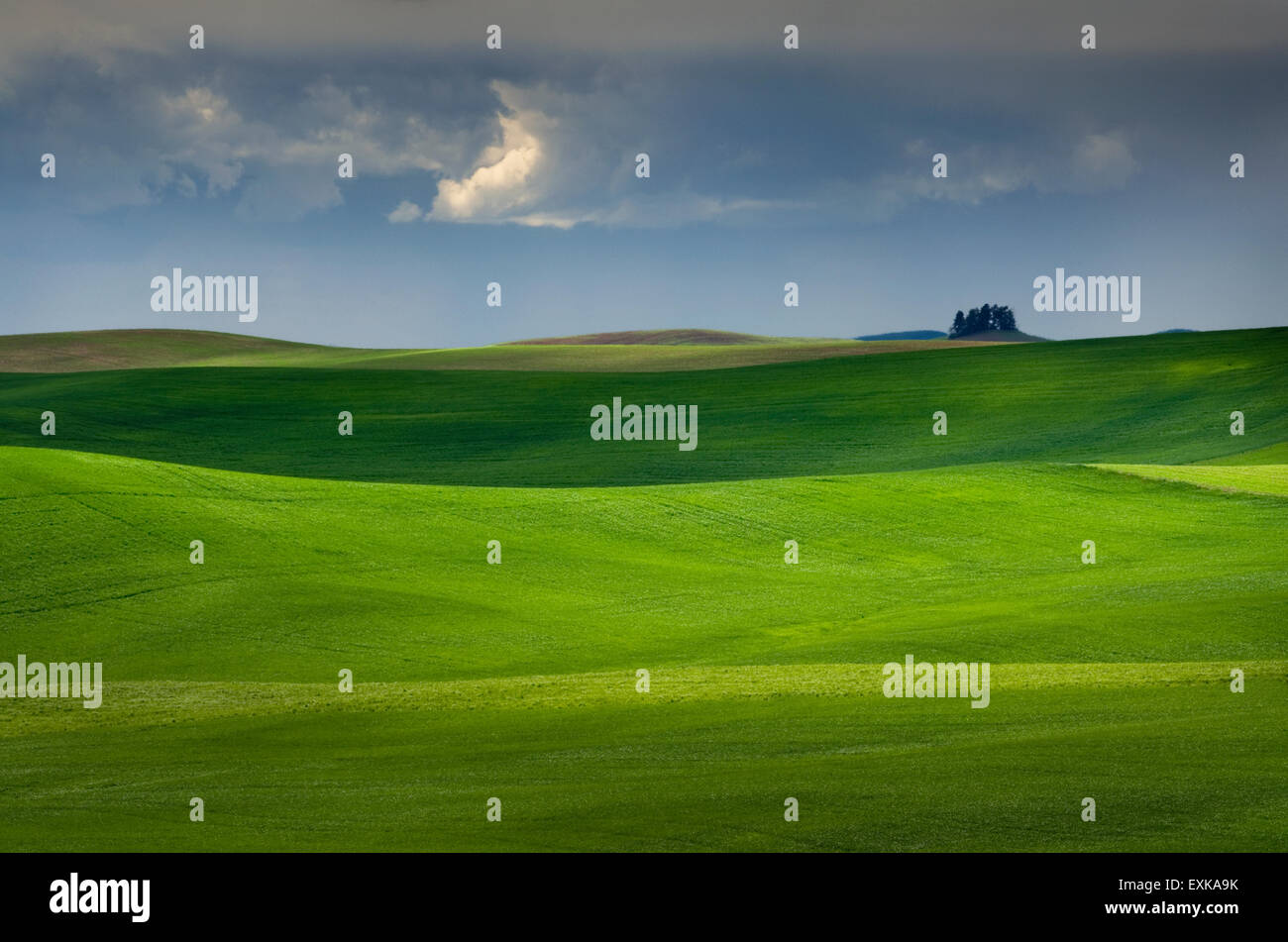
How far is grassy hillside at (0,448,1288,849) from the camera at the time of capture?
524 inches

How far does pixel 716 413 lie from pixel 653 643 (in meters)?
43.3

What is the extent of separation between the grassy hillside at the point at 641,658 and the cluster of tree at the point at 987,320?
98.9 meters

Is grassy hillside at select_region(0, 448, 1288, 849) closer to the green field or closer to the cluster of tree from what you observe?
the green field

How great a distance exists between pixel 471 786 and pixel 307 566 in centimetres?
1692

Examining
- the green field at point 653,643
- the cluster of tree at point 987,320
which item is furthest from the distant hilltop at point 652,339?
the green field at point 653,643

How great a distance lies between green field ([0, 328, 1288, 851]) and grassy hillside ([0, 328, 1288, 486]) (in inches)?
25.1

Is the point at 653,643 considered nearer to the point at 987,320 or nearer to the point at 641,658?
the point at 641,658

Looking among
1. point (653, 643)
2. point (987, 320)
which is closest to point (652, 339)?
point (987, 320)

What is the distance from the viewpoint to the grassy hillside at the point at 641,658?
13305 millimetres

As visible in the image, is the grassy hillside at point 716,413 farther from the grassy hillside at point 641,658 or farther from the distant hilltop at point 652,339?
the distant hilltop at point 652,339

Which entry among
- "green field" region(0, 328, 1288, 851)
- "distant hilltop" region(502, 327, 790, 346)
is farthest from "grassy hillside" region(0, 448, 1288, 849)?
"distant hilltop" region(502, 327, 790, 346)
